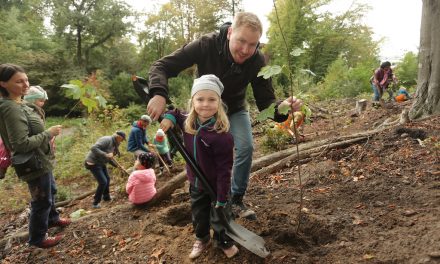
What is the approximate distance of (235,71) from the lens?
264 centimetres

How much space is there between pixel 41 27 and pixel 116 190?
79.5 feet

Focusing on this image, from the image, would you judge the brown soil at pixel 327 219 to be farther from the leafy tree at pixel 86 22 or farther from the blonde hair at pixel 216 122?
the leafy tree at pixel 86 22

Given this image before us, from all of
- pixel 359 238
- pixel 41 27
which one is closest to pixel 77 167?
pixel 359 238

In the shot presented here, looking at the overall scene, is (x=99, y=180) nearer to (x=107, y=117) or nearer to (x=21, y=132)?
(x=21, y=132)

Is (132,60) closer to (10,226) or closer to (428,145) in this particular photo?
(10,226)

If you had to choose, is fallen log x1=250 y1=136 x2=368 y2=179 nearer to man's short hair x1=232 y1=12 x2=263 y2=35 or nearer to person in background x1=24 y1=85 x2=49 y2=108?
man's short hair x1=232 y1=12 x2=263 y2=35

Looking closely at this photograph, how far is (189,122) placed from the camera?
2275mm

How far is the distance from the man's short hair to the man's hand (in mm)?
808

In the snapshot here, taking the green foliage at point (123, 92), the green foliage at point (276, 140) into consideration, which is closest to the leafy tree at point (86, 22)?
the green foliage at point (123, 92)

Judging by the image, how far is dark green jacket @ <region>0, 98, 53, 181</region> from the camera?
Result: 2.82 m

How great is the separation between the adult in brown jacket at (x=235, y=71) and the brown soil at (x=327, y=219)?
0.56 metres

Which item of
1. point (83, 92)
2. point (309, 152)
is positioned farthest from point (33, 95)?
point (309, 152)

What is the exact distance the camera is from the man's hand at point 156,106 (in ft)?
7.45

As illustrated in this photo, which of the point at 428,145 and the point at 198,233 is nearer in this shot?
the point at 198,233
